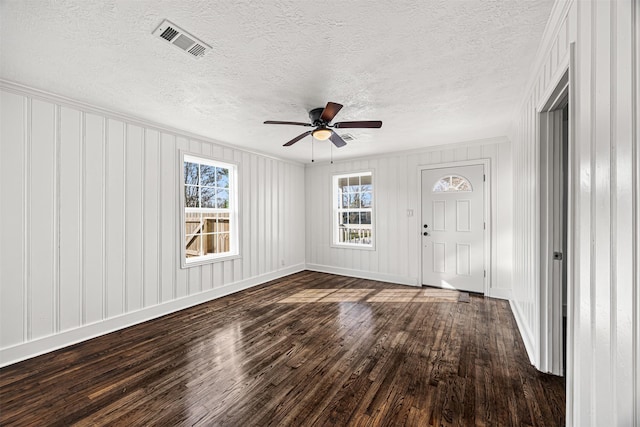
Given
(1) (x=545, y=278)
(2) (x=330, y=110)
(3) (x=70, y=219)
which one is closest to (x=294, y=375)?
(1) (x=545, y=278)

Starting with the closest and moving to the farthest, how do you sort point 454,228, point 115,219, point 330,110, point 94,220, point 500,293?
point 330,110, point 94,220, point 115,219, point 500,293, point 454,228

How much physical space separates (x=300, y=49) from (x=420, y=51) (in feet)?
2.92

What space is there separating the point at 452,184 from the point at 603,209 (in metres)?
3.69

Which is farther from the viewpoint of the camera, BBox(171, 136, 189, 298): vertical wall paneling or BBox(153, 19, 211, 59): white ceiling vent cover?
BBox(171, 136, 189, 298): vertical wall paneling

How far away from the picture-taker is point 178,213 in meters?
3.75

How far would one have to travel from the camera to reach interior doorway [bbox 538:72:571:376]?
2084 mm

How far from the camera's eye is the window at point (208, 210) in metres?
4.00

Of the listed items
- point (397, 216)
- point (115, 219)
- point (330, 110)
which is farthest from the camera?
point (397, 216)

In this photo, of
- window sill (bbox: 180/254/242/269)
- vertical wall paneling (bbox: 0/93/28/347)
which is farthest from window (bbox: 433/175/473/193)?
vertical wall paneling (bbox: 0/93/28/347)

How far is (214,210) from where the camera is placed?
4.33 meters

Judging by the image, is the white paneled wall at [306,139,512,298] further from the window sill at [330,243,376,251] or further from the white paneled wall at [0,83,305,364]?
the white paneled wall at [0,83,305,364]

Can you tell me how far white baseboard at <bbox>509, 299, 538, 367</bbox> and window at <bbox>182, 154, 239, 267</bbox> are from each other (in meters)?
4.11

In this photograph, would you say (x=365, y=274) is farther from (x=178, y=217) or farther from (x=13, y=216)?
(x=13, y=216)

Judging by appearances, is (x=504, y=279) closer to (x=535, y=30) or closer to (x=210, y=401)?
(x=535, y=30)
